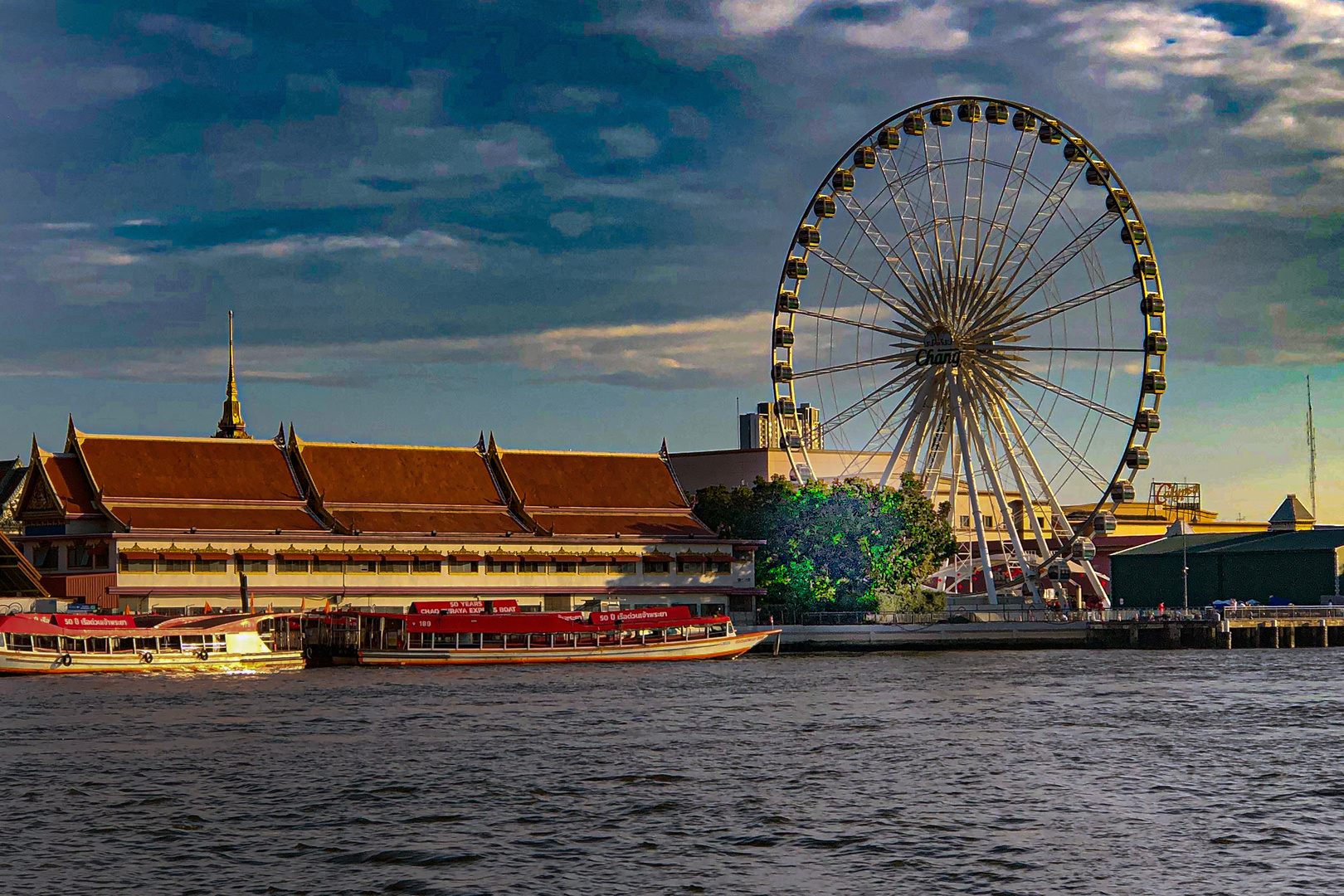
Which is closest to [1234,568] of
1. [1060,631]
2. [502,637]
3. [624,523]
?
[1060,631]

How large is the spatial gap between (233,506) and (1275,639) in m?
67.0

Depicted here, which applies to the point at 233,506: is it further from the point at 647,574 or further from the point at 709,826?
the point at 709,826

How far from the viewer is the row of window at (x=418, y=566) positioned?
96875mm

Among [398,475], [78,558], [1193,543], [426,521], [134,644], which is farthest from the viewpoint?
[1193,543]

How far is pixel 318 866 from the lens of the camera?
34.9 m

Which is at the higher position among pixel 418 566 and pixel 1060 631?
pixel 418 566

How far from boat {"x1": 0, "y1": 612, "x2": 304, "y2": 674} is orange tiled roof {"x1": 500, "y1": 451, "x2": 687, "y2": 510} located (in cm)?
2808

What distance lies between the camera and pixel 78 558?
97.8 meters

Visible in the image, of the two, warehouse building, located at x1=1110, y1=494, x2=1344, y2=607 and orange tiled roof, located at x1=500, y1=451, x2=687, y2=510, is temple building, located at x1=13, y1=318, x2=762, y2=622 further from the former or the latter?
warehouse building, located at x1=1110, y1=494, x2=1344, y2=607

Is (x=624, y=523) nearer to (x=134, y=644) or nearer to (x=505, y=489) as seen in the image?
(x=505, y=489)

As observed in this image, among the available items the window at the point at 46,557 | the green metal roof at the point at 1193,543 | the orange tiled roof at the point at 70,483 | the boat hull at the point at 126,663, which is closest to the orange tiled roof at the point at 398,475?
the orange tiled roof at the point at 70,483

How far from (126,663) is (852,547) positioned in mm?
45510

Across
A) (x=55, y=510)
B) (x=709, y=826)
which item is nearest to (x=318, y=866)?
Answer: (x=709, y=826)

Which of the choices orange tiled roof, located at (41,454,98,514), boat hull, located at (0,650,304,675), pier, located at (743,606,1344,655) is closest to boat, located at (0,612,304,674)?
boat hull, located at (0,650,304,675)
